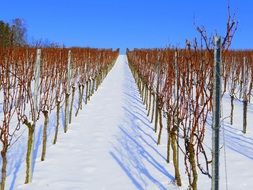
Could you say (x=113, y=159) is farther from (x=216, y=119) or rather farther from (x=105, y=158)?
(x=216, y=119)

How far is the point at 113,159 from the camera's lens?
8.34 metres

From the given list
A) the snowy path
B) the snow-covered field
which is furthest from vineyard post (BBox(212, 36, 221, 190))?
the snowy path

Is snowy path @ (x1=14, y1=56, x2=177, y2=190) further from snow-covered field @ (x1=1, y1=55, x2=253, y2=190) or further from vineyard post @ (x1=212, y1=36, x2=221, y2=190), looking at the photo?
vineyard post @ (x1=212, y1=36, x2=221, y2=190)

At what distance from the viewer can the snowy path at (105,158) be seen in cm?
690

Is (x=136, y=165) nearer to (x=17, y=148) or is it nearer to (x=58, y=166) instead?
(x=58, y=166)

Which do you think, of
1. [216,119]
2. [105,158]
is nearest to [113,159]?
[105,158]

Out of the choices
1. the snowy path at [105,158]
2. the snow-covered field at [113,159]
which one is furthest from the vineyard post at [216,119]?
the snowy path at [105,158]

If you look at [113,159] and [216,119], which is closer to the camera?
[216,119]

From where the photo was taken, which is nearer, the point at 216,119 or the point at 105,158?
the point at 216,119

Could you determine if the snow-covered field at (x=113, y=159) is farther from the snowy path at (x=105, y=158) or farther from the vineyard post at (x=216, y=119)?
the vineyard post at (x=216, y=119)

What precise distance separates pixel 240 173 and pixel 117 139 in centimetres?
328

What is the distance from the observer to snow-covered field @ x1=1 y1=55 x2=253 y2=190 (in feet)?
22.7

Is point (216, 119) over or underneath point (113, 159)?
over

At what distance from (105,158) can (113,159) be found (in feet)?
0.54
